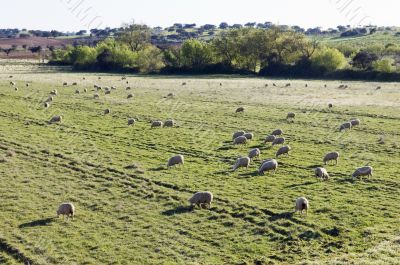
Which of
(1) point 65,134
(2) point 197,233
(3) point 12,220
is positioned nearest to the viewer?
(2) point 197,233

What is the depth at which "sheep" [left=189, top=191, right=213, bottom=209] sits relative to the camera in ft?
63.9

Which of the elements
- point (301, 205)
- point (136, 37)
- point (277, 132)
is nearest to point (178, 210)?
point (301, 205)

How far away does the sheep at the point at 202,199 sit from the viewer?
63.9 ft

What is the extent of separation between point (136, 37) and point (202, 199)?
11062 cm

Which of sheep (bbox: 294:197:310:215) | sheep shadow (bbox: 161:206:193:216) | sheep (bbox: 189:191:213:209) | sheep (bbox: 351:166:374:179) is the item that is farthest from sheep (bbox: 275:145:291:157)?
sheep shadow (bbox: 161:206:193:216)

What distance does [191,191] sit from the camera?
844 inches

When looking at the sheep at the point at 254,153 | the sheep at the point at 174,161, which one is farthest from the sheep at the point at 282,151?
the sheep at the point at 174,161

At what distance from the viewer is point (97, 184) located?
897 inches

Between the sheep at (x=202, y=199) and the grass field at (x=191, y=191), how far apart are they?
1.64ft

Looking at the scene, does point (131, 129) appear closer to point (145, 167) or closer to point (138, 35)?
point (145, 167)

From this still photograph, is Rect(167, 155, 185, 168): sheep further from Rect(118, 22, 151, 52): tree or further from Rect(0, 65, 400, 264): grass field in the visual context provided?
Rect(118, 22, 151, 52): tree

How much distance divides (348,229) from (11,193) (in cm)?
1396

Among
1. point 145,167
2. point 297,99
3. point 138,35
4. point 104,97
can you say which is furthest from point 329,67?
point 145,167

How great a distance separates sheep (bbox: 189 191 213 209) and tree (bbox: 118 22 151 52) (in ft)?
356
